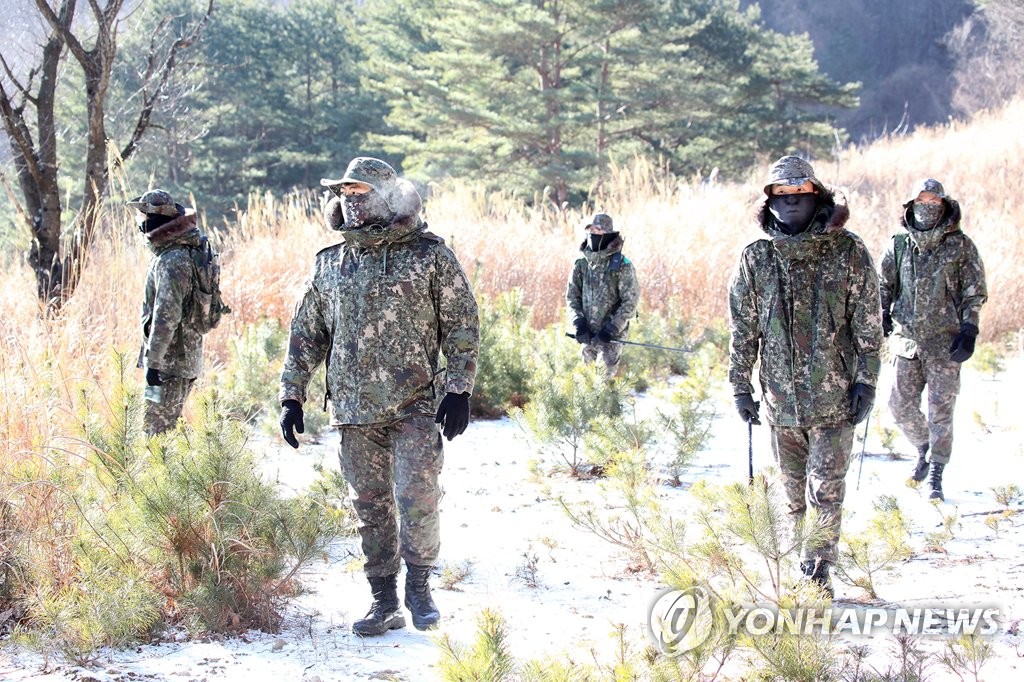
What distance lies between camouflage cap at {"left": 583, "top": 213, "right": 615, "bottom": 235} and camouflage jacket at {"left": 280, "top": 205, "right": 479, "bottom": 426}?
4.03m

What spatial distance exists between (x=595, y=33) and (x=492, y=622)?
21.8 meters

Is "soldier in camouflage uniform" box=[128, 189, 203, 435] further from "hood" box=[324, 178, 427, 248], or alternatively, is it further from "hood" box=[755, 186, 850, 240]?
"hood" box=[755, 186, 850, 240]

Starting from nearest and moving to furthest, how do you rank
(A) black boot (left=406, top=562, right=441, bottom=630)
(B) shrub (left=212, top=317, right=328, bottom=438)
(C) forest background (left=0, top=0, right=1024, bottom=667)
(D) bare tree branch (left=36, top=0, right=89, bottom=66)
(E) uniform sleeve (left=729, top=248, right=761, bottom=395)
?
1. (A) black boot (left=406, top=562, right=441, bottom=630)
2. (E) uniform sleeve (left=729, top=248, right=761, bottom=395)
3. (C) forest background (left=0, top=0, right=1024, bottom=667)
4. (D) bare tree branch (left=36, top=0, right=89, bottom=66)
5. (B) shrub (left=212, top=317, right=328, bottom=438)

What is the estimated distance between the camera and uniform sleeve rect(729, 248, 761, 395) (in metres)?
4.43

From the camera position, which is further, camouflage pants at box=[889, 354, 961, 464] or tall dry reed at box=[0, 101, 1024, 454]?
camouflage pants at box=[889, 354, 961, 464]

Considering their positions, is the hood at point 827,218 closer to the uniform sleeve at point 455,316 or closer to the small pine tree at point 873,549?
the small pine tree at point 873,549

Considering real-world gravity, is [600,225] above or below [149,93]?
below

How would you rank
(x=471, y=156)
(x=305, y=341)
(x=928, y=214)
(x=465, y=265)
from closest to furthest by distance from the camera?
(x=305, y=341)
(x=928, y=214)
(x=465, y=265)
(x=471, y=156)

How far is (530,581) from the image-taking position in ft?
15.3

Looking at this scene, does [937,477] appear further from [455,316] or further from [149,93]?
[149,93]

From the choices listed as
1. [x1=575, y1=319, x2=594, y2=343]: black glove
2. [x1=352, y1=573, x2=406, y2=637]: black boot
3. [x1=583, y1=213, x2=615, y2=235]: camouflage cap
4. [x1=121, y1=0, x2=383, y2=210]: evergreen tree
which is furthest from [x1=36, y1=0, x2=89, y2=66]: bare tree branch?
[x1=121, y1=0, x2=383, y2=210]: evergreen tree

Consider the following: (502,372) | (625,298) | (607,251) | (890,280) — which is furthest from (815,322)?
(502,372)

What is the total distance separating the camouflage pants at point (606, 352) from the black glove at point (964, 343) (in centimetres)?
276

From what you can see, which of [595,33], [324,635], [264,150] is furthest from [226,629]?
[264,150]
